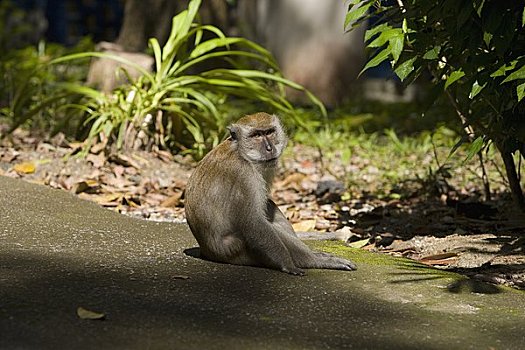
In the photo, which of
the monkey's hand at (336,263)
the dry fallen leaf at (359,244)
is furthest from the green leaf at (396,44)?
the dry fallen leaf at (359,244)

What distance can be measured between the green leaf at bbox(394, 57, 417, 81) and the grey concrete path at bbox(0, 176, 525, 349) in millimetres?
989

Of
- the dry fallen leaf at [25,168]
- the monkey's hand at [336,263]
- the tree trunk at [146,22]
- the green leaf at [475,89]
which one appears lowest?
the monkey's hand at [336,263]

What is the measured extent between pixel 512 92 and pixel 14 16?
10970mm

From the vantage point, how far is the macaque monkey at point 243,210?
439 cm

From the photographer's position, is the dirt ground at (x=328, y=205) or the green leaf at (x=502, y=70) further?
the dirt ground at (x=328, y=205)

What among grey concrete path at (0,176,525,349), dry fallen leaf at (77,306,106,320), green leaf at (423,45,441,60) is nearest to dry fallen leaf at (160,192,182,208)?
grey concrete path at (0,176,525,349)

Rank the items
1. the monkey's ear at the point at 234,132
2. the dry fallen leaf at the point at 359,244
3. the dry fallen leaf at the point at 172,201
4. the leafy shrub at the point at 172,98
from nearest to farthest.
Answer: the monkey's ear at the point at 234,132 < the dry fallen leaf at the point at 359,244 < the dry fallen leaf at the point at 172,201 < the leafy shrub at the point at 172,98

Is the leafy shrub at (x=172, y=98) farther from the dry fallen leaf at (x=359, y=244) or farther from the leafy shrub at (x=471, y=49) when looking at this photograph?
the leafy shrub at (x=471, y=49)

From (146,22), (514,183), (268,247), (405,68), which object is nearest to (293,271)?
(268,247)

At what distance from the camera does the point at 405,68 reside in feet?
15.2

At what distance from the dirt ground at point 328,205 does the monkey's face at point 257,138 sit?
110cm

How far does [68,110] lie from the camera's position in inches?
318

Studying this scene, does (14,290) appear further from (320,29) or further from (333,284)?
(320,29)

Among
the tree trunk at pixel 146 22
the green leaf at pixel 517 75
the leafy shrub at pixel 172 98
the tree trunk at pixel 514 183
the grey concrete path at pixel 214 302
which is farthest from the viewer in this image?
the tree trunk at pixel 146 22
